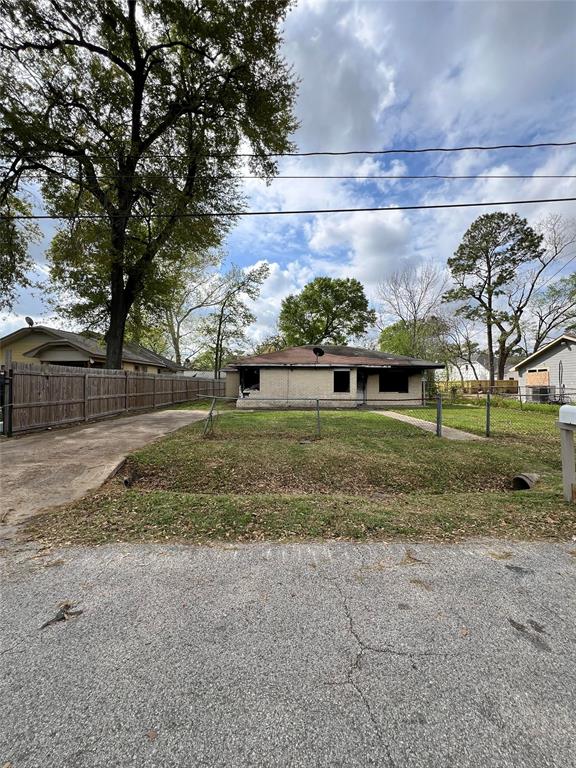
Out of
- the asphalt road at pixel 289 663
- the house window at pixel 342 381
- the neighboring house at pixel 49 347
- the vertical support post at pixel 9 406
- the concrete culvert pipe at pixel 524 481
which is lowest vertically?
the concrete culvert pipe at pixel 524 481

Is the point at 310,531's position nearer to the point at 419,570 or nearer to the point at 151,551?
the point at 419,570

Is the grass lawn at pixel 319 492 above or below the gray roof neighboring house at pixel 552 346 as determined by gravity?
below

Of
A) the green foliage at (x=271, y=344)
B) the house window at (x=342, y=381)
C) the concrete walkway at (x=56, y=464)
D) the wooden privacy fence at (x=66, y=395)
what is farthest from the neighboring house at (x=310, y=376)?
the green foliage at (x=271, y=344)

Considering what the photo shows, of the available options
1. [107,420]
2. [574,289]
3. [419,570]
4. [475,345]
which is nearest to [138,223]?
[107,420]

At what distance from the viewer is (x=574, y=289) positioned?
26594 millimetres

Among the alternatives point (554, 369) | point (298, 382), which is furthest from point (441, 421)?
point (554, 369)

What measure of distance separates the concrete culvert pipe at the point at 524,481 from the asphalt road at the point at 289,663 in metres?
2.95

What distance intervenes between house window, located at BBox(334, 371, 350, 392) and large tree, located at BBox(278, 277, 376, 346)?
1900 centimetres

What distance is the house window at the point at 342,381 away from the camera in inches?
685

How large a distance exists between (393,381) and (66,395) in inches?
584

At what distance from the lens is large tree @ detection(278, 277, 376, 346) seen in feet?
116

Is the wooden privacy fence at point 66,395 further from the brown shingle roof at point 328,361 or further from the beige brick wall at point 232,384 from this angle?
the beige brick wall at point 232,384

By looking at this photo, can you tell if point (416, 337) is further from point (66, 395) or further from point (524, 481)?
point (66, 395)

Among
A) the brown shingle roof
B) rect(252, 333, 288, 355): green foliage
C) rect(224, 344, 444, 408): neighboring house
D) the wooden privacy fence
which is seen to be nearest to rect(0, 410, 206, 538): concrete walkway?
the wooden privacy fence
